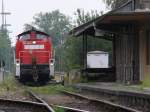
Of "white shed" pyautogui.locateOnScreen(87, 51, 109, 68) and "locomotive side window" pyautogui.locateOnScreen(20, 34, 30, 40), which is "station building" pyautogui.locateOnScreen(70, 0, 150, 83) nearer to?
"white shed" pyautogui.locateOnScreen(87, 51, 109, 68)

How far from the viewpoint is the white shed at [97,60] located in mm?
32516

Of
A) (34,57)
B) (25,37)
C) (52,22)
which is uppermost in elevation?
(52,22)

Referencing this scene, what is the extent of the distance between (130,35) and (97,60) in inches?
216

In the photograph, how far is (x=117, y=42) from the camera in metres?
32.6

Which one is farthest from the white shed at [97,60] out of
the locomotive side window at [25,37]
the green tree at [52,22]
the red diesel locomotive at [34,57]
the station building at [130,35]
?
the green tree at [52,22]

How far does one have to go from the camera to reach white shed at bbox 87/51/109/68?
32.5 metres

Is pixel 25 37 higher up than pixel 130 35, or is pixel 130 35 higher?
pixel 25 37

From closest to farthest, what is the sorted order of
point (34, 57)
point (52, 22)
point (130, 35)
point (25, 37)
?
point (130, 35)
point (34, 57)
point (25, 37)
point (52, 22)

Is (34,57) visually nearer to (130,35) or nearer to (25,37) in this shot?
Result: (25,37)

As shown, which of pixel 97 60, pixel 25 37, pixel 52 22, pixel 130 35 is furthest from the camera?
pixel 52 22

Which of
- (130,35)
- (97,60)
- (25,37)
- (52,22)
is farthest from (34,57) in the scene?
(52,22)

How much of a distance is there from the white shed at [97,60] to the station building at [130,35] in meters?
1.80

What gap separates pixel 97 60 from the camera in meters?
32.8

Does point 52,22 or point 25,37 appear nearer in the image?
point 25,37
